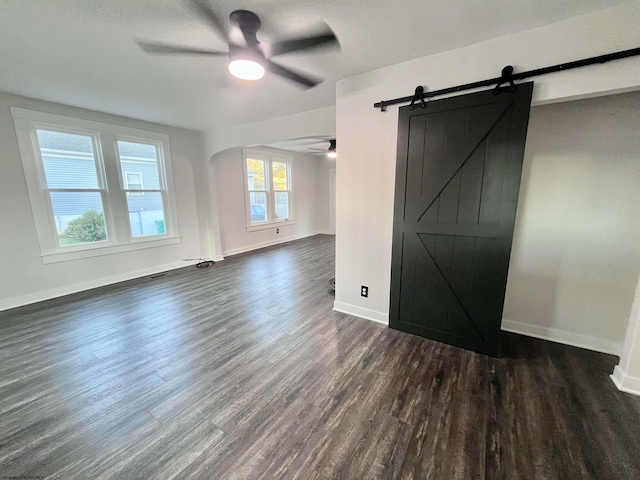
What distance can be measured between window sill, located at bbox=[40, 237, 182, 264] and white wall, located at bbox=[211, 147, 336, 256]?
127cm

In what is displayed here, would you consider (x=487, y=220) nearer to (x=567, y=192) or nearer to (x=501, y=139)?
(x=501, y=139)

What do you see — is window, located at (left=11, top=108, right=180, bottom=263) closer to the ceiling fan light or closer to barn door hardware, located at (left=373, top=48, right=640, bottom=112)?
the ceiling fan light

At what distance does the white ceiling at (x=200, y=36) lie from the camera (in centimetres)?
161

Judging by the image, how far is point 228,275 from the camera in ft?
15.1

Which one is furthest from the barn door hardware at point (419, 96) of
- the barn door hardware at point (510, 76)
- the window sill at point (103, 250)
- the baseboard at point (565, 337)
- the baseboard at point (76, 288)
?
the baseboard at point (76, 288)

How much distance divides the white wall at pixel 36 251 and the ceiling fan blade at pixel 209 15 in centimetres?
328

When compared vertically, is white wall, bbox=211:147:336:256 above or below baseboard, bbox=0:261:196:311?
above

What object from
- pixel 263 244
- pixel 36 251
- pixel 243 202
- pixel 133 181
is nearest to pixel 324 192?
pixel 263 244

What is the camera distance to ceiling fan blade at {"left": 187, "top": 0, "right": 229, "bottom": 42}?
156cm

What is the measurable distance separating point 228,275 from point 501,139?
4.24 m

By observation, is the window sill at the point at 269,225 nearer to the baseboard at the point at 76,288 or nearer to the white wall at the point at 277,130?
the baseboard at the point at 76,288

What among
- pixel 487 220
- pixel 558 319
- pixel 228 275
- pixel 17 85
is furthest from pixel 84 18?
pixel 558 319

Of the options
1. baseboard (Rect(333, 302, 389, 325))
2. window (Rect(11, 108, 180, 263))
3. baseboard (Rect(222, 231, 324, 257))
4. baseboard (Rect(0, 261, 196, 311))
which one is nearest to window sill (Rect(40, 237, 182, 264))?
window (Rect(11, 108, 180, 263))

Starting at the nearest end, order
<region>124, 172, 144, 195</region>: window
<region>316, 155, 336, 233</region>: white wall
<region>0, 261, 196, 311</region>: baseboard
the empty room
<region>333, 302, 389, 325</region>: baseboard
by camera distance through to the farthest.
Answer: the empty room → <region>333, 302, 389, 325</region>: baseboard → <region>0, 261, 196, 311</region>: baseboard → <region>124, 172, 144, 195</region>: window → <region>316, 155, 336, 233</region>: white wall
